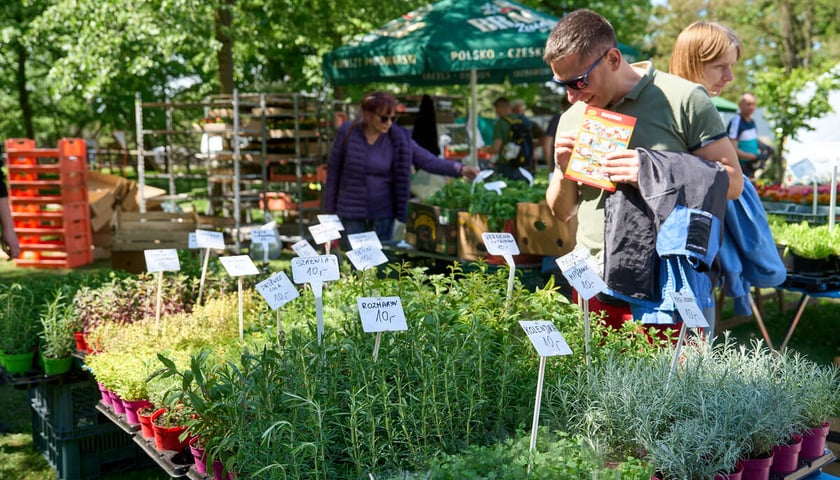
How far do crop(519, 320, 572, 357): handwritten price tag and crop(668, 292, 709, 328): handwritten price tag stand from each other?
1.30 ft

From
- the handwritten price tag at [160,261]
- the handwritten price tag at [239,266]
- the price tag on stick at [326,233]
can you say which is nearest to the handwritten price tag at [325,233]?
the price tag on stick at [326,233]

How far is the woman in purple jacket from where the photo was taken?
515 cm

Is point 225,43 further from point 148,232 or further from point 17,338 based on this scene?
point 17,338

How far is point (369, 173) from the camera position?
204 inches

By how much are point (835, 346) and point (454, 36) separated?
4.19 meters

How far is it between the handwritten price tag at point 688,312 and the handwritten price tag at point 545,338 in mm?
397

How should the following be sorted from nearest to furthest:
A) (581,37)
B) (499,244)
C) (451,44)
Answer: (581,37) → (499,244) → (451,44)

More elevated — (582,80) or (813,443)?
(582,80)

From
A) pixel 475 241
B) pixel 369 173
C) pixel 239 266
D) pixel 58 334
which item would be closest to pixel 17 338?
pixel 58 334

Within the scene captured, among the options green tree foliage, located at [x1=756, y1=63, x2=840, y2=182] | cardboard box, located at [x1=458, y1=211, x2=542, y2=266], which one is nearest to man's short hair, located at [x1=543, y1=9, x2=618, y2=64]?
cardboard box, located at [x1=458, y1=211, x2=542, y2=266]

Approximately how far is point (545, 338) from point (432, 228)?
10.7ft

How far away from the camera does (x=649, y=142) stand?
7.96 feet

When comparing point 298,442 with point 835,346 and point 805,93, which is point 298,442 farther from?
point 805,93

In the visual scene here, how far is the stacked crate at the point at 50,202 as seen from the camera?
8969mm
